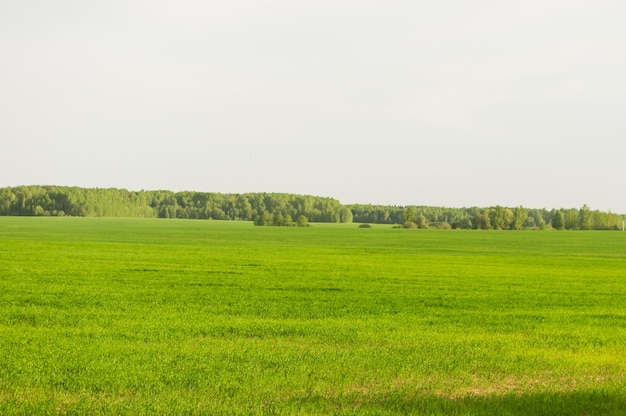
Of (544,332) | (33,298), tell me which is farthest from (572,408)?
(33,298)

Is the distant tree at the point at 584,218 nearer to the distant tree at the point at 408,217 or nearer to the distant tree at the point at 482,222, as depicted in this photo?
the distant tree at the point at 482,222

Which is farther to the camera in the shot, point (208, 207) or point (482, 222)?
point (208, 207)

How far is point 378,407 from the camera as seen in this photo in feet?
30.0

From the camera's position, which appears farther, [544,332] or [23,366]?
[544,332]

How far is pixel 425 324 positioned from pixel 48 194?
6716 inches

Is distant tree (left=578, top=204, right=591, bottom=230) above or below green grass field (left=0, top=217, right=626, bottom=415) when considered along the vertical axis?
above

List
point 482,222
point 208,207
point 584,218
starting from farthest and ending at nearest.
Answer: point 208,207 → point 584,218 → point 482,222

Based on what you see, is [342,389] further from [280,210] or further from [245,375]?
[280,210]

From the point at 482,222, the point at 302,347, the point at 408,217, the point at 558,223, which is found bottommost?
the point at 302,347

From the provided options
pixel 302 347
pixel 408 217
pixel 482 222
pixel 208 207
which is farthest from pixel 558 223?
pixel 302 347

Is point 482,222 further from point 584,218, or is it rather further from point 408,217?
point 584,218

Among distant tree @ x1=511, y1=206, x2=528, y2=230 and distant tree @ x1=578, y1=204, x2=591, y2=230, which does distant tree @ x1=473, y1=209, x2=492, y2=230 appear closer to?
distant tree @ x1=511, y1=206, x2=528, y2=230

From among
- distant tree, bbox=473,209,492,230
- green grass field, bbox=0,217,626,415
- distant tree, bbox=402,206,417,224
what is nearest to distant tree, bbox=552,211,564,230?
distant tree, bbox=473,209,492,230

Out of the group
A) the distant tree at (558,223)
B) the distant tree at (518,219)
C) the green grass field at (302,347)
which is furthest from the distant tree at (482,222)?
the green grass field at (302,347)
